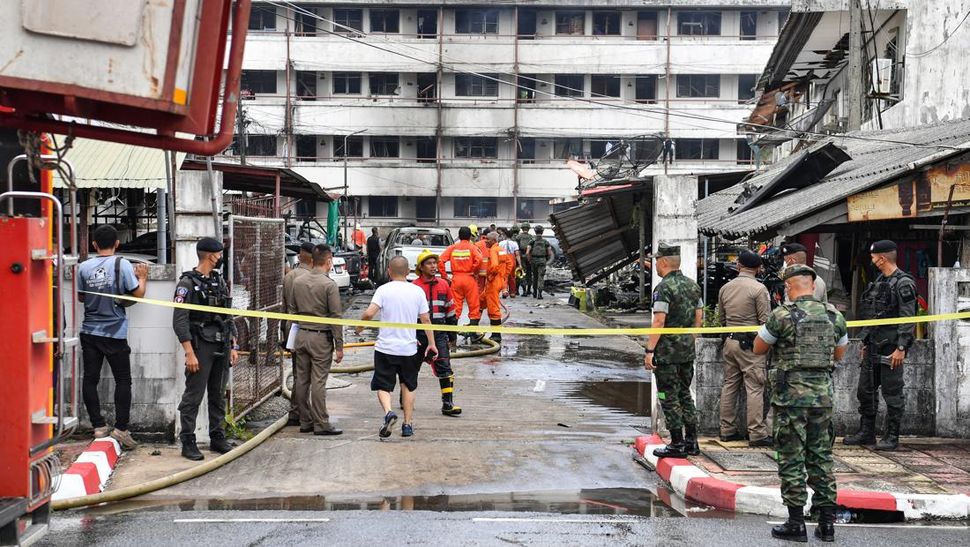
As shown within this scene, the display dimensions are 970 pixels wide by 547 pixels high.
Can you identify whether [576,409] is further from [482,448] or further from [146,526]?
[146,526]

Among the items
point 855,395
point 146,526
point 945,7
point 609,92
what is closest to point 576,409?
point 855,395

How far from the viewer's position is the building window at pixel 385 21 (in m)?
53.5

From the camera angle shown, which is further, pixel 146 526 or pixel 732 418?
pixel 732 418

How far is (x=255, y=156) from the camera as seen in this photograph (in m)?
53.6

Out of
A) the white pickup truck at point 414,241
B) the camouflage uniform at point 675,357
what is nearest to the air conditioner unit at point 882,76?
the white pickup truck at point 414,241

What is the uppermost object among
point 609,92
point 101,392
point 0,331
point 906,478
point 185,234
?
point 609,92

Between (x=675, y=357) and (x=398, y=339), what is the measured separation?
2699 millimetres

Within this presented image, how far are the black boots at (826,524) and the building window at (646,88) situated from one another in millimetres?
48092

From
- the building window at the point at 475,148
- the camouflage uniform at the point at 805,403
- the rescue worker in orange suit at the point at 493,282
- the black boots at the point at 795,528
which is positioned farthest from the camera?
the building window at the point at 475,148

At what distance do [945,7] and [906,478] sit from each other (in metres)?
13.5

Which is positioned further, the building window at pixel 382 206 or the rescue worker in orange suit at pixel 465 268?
the building window at pixel 382 206

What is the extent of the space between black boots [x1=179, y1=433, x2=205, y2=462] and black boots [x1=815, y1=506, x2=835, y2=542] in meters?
5.10

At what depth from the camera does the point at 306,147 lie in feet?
177

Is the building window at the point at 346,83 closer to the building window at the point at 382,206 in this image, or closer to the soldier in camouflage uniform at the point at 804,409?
the building window at the point at 382,206
